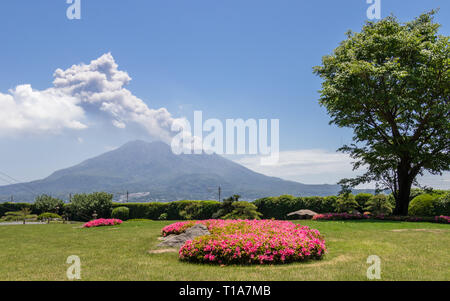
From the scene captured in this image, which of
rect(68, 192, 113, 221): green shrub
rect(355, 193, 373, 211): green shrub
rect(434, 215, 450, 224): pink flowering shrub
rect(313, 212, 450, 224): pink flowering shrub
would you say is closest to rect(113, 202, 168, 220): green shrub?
rect(68, 192, 113, 221): green shrub

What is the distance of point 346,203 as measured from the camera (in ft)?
91.0

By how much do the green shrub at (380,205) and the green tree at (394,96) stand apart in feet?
3.78

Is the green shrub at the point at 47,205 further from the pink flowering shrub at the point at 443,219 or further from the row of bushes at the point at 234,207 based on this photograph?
the pink flowering shrub at the point at 443,219

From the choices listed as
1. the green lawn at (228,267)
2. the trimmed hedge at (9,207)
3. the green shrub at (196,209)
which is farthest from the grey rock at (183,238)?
the trimmed hedge at (9,207)

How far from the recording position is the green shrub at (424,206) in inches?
980

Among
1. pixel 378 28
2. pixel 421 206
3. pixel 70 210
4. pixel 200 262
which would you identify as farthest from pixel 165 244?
pixel 70 210

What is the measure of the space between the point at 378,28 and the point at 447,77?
6.59 meters

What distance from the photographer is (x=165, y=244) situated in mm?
13469

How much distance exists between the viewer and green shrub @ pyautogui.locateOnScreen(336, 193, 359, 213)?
27.5 meters

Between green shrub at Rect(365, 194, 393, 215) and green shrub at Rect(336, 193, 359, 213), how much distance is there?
4.15ft

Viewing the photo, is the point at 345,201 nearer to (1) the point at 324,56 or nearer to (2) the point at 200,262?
(1) the point at 324,56

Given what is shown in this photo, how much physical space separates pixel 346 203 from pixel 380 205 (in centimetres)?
281

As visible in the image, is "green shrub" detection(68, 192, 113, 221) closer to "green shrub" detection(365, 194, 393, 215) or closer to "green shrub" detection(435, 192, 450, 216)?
"green shrub" detection(365, 194, 393, 215)

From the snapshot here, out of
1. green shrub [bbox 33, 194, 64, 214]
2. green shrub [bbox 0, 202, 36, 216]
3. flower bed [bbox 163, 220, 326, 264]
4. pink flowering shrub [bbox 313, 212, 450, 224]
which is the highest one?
flower bed [bbox 163, 220, 326, 264]
